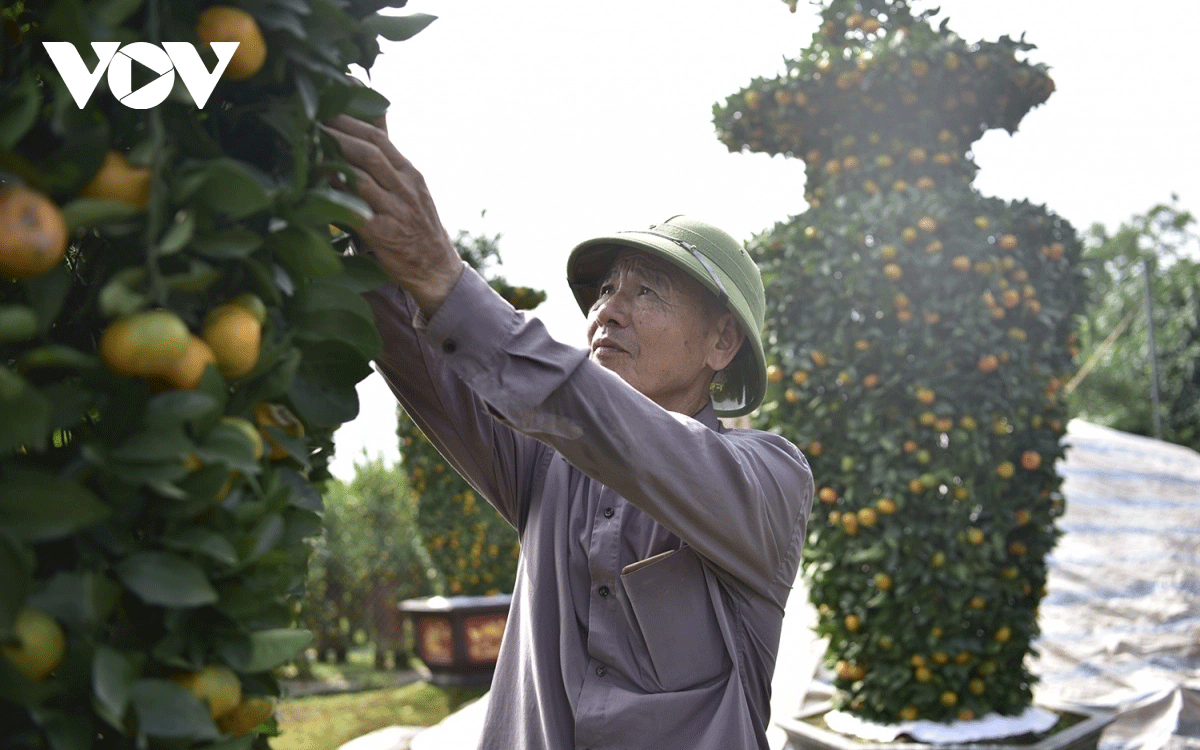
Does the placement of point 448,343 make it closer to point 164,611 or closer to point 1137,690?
point 164,611

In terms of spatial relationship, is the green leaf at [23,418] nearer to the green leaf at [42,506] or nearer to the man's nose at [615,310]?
the green leaf at [42,506]

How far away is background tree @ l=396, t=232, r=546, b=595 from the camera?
275 inches

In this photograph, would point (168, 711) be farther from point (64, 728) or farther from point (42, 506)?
point (42, 506)

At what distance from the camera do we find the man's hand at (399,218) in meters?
1.04

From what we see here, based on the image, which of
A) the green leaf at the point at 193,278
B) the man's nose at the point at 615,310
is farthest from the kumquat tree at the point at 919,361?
the green leaf at the point at 193,278

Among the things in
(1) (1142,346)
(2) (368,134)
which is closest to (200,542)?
(2) (368,134)

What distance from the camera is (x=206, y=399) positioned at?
2.35 feet

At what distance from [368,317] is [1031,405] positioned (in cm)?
395

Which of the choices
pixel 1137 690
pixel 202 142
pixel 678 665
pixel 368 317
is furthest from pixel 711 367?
pixel 1137 690

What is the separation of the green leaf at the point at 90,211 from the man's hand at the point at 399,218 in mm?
310

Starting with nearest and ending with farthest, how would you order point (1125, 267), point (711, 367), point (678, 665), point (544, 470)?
point (678, 665), point (544, 470), point (711, 367), point (1125, 267)

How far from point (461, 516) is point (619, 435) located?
5.92m

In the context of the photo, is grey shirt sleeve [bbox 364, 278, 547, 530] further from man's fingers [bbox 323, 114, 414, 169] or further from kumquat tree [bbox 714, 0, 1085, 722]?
kumquat tree [bbox 714, 0, 1085, 722]

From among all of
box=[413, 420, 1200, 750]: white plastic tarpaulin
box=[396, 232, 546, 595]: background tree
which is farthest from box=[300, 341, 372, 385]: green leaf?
box=[396, 232, 546, 595]: background tree
